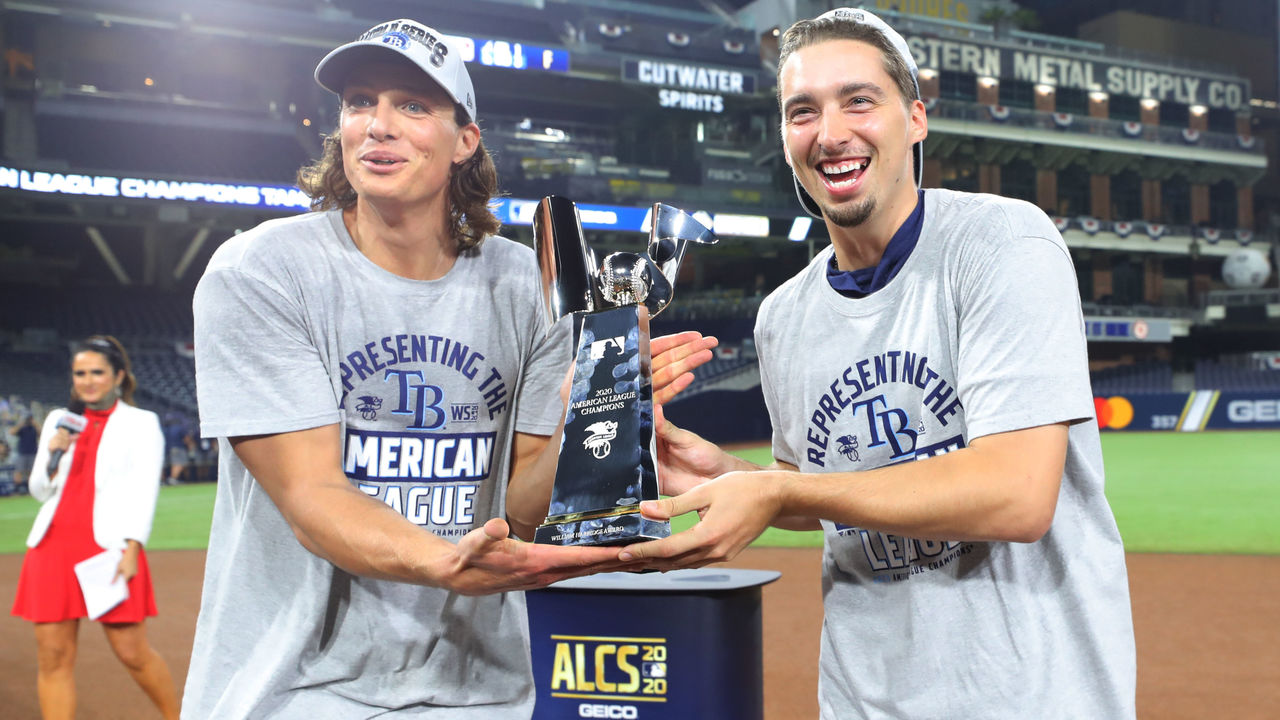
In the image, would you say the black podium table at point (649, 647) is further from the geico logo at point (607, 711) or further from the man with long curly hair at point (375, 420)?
the man with long curly hair at point (375, 420)

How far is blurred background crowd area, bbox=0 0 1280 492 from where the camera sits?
27.0 metres

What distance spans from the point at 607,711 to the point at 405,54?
2.43 metres

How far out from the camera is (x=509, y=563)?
5.16 feet

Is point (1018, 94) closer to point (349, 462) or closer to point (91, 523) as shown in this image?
point (91, 523)

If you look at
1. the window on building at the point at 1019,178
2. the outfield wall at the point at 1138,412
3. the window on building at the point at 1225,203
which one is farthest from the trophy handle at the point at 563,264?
the window on building at the point at 1225,203

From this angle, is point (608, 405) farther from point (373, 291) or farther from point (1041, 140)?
point (1041, 140)

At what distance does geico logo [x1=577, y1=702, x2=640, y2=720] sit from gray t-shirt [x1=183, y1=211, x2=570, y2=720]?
153cm

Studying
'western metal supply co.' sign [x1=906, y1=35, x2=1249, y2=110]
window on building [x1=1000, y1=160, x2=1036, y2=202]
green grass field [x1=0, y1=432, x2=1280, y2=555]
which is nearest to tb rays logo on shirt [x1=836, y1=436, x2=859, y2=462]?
green grass field [x1=0, y1=432, x2=1280, y2=555]

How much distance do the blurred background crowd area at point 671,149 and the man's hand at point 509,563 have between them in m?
19.9

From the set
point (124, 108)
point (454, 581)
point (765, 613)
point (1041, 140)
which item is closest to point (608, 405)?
point (454, 581)

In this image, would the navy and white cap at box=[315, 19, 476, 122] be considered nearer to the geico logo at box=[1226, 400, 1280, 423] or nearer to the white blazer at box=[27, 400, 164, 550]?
the white blazer at box=[27, 400, 164, 550]

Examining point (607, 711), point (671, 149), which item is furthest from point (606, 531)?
point (671, 149)

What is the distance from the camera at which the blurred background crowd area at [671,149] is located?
26953mm

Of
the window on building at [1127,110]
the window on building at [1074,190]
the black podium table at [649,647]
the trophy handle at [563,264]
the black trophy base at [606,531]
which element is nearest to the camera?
the black trophy base at [606,531]
